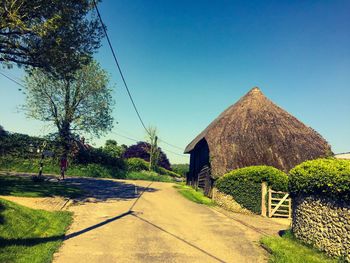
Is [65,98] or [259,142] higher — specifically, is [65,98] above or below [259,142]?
above

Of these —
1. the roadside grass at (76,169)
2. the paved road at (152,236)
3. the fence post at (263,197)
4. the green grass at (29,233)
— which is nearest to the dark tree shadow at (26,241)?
the green grass at (29,233)

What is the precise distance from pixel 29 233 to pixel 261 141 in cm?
Answer: 1680

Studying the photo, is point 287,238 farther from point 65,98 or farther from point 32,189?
point 65,98

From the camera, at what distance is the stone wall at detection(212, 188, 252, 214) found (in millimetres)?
17203

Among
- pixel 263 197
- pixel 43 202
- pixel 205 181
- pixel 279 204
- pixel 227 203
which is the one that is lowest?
pixel 43 202

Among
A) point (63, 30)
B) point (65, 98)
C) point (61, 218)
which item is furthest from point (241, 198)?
point (65, 98)

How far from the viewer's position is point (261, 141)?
21016 mm

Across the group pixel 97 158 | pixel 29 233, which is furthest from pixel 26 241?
pixel 97 158

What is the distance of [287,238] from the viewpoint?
35.6 ft

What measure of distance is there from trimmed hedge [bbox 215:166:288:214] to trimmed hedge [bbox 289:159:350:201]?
5.12 meters

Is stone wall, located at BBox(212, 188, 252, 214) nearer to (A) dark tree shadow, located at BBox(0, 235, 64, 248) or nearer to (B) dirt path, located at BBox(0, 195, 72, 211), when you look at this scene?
Answer: (B) dirt path, located at BBox(0, 195, 72, 211)

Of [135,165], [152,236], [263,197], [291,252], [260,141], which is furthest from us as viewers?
[135,165]

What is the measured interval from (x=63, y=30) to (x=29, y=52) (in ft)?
7.33

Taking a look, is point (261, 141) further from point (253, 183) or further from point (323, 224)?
point (323, 224)
